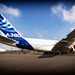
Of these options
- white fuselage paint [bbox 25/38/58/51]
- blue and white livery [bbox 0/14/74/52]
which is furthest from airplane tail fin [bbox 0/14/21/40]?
white fuselage paint [bbox 25/38/58/51]

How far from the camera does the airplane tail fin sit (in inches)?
770

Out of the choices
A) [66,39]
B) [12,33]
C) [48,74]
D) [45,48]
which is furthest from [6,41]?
[48,74]

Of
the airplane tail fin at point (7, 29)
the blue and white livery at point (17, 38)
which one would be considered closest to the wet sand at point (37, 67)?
the blue and white livery at point (17, 38)

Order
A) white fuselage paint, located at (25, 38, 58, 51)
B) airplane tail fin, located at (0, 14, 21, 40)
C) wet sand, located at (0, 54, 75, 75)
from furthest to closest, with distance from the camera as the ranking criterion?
white fuselage paint, located at (25, 38, 58, 51), airplane tail fin, located at (0, 14, 21, 40), wet sand, located at (0, 54, 75, 75)

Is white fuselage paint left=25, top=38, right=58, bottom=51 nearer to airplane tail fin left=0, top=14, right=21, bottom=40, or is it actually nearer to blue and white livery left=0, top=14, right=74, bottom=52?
blue and white livery left=0, top=14, right=74, bottom=52

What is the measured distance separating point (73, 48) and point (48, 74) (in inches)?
625

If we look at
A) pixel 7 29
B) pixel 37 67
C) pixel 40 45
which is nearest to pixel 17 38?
pixel 7 29

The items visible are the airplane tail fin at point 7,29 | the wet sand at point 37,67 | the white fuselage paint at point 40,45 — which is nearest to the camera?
the wet sand at point 37,67

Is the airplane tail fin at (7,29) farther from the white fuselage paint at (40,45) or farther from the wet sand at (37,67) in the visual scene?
the wet sand at (37,67)

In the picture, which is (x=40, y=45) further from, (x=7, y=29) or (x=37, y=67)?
(x=37, y=67)

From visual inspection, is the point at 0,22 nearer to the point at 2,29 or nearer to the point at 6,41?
the point at 2,29

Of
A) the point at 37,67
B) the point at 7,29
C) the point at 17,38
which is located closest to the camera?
the point at 37,67

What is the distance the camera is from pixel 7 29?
19781 mm

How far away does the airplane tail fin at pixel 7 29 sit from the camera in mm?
19569
